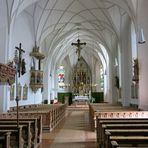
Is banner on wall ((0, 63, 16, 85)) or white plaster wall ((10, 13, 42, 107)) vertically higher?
white plaster wall ((10, 13, 42, 107))

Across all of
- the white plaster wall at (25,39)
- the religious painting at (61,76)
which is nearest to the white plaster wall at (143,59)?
the white plaster wall at (25,39)

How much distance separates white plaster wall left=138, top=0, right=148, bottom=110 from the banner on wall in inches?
257

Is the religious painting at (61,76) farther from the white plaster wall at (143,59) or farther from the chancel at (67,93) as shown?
the white plaster wall at (143,59)

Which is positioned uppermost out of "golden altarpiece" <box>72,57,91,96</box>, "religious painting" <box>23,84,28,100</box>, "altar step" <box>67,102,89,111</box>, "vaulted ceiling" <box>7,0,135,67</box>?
"vaulted ceiling" <box>7,0,135,67</box>

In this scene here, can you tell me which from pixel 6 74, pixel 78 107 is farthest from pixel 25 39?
pixel 78 107

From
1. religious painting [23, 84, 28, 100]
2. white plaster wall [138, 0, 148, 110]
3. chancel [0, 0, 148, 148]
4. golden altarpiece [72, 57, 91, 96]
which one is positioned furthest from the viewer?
golden altarpiece [72, 57, 91, 96]

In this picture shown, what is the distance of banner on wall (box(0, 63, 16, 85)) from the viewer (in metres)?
11.1

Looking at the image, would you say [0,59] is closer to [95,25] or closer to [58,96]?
[95,25]

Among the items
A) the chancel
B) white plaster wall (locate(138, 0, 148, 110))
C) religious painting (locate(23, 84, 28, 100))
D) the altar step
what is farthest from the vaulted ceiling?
the altar step

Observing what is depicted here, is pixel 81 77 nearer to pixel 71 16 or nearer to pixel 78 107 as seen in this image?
pixel 78 107

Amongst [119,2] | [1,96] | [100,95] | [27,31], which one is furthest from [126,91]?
[100,95]

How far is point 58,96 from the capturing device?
36062 millimetres

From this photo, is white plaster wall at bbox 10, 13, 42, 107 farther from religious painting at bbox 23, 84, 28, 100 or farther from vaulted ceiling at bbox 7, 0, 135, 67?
vaulted ceiling at bbox 7, 0, 135, 67

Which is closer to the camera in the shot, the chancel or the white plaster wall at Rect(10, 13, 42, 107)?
the chancel
